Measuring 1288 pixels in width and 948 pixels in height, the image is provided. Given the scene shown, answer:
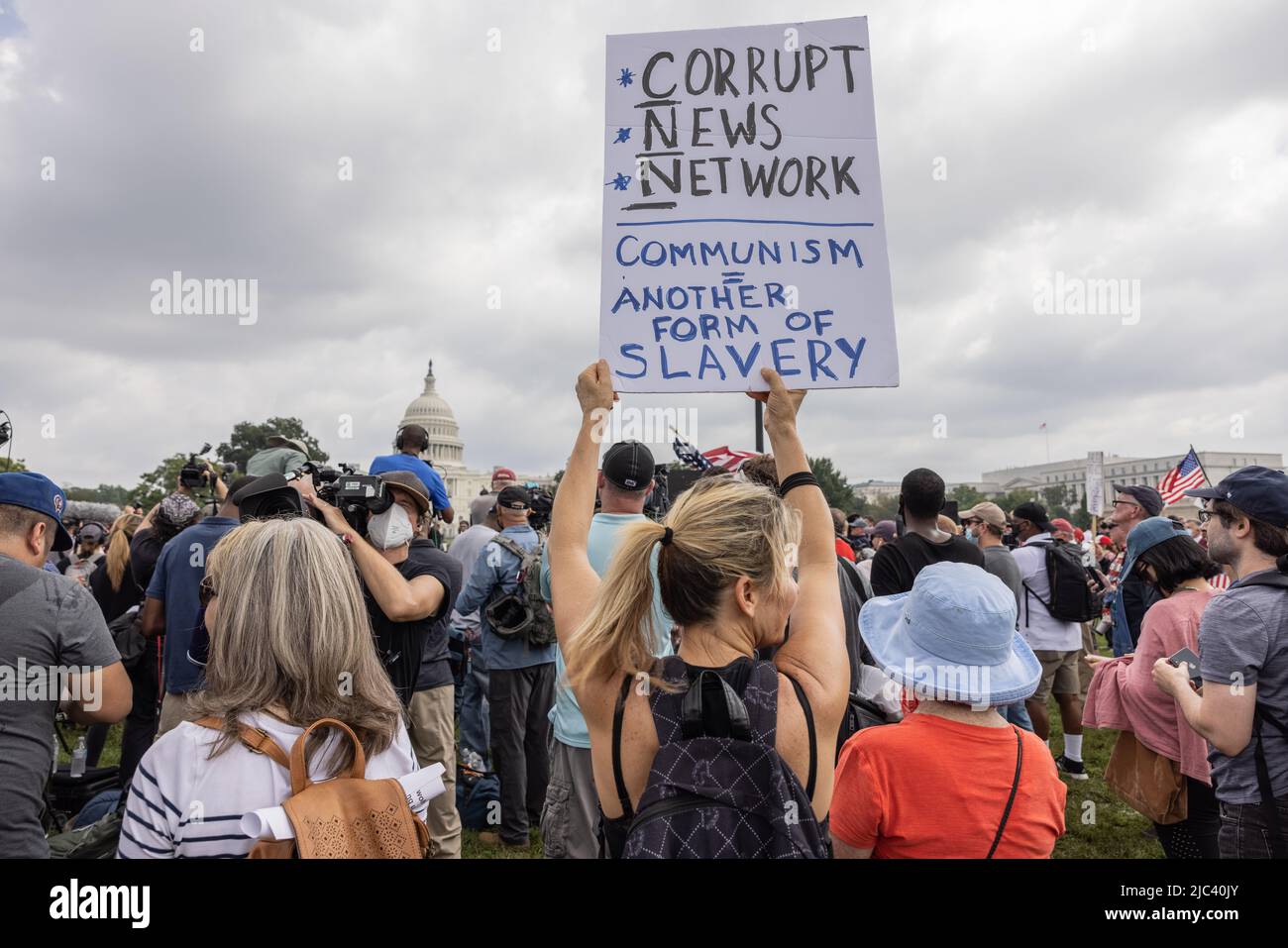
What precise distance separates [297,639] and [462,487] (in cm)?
10709

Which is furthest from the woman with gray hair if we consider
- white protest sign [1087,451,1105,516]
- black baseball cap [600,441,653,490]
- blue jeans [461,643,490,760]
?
white protest sign [1087,451,1105,516]

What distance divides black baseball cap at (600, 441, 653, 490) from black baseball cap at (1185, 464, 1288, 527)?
7.10ft

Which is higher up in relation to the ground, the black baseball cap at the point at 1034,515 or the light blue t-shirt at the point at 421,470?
the light blue t-shirt at the point at 421,470

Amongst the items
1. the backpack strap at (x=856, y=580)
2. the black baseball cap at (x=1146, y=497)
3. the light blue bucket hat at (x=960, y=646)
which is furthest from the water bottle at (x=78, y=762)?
the black baseball cap at (x=1146, y=497)

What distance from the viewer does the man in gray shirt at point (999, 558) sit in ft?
19.3

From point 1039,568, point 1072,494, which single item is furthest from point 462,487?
point 1039,568

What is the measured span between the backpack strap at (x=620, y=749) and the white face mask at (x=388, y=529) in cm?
211

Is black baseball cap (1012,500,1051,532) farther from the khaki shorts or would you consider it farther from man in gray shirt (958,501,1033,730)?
the khaki shorts

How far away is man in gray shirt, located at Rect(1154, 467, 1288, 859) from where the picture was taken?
105 inches

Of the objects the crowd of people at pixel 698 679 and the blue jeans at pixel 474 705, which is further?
the blue jeans at pixel 474 705

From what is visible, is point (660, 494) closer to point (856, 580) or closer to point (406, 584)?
point (856, 580)

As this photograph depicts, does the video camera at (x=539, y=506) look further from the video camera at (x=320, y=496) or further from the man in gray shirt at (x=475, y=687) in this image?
the video camera at (x=320, y=496)

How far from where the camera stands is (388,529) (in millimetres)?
3506
